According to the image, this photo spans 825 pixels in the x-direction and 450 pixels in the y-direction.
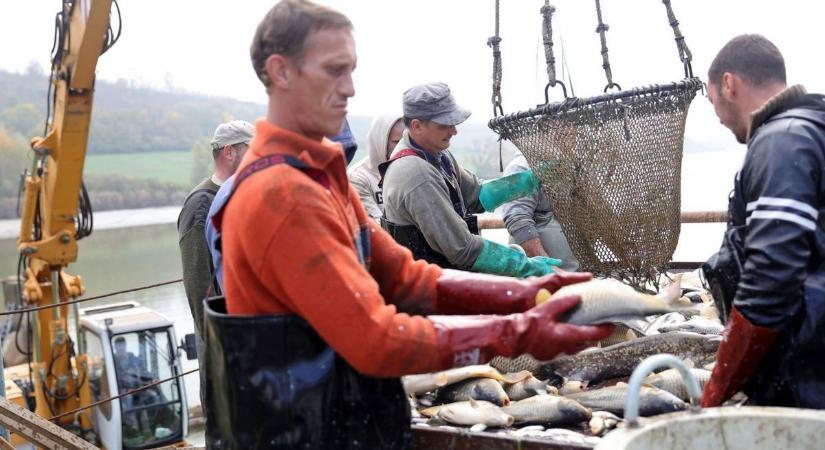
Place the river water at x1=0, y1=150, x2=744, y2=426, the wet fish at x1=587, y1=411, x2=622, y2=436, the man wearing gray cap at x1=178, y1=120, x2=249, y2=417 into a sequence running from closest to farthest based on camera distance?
the wet fish at x1=587, y1=411, x2=622, y2=436 → the man wearing gray cap at x1=178, y1=120, x2=249, y2=417 → the river water at x1=0, y1=150, x2=744, y2=426

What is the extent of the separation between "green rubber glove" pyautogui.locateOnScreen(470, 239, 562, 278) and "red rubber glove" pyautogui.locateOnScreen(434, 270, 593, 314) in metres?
1.61

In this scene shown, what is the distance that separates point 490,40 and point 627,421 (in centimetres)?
299

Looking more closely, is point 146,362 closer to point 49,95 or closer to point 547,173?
point 49,95

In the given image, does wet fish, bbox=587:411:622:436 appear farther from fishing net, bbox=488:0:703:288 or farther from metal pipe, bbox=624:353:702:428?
fishing net, bbox=488:0:703:288

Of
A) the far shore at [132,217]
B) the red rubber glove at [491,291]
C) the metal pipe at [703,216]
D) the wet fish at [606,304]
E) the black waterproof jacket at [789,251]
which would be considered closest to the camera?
the wet fish at [606,304]

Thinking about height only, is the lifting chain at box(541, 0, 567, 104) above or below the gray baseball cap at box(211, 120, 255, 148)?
above

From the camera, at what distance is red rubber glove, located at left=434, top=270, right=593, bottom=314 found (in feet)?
7.98

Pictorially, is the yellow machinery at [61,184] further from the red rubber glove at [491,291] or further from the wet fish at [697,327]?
the red rubber glove at [491,291]

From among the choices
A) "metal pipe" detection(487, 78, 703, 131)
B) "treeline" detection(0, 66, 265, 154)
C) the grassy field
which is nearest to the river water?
the grassy field

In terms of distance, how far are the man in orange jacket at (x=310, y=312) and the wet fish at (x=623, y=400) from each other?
1.17 metres

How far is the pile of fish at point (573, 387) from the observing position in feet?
10.2

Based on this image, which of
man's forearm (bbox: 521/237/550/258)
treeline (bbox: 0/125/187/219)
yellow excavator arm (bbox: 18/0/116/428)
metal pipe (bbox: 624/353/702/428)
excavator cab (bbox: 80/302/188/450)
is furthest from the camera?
treeline (bbox: 0/125/187/219)

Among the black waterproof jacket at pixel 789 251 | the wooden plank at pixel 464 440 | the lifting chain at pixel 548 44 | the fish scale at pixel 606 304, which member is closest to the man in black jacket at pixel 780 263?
the black waterproof jacket at pixel 789 251

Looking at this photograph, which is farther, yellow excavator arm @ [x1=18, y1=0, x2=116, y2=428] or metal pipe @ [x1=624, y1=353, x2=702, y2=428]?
yellow excavator arm @ [x1=18, y1=0, x2=116, y2=428]
